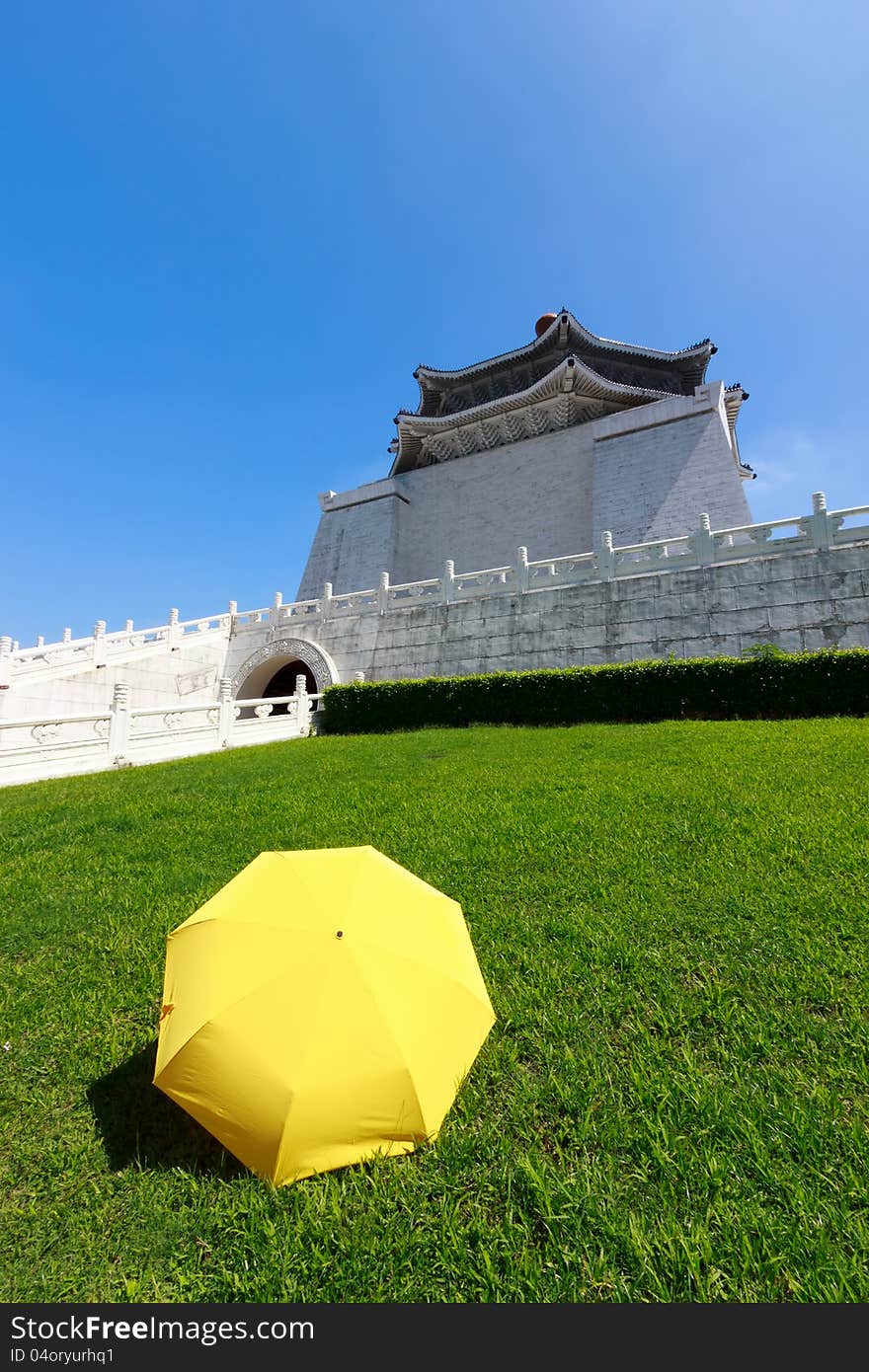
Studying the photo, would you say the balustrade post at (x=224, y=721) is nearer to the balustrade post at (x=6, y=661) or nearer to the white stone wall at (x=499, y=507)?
the balustrade post at (x=6, y=661)

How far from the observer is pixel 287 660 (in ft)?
60.8

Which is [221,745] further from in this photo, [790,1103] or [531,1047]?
[790,1103]

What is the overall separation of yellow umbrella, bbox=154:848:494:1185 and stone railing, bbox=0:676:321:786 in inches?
332

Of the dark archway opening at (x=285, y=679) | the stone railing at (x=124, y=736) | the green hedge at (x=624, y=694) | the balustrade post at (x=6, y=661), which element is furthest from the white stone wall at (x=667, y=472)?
the balustrade post at (x=6, y=661)

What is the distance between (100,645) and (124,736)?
804cm

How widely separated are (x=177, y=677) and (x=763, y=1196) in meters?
18.7

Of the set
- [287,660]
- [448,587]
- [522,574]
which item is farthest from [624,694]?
[287,660]

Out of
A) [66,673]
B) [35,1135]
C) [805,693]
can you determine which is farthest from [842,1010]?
[66,673]

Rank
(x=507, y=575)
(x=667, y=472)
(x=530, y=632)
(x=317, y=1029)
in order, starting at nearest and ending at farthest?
(x=317, y=1029)
(x=530, y=632)
(x=507, y=575)
(x=667, y=472)

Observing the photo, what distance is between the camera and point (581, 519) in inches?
787

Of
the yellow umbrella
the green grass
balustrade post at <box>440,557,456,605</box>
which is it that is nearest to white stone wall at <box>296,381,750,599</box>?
balustrade post at <box>440,557,456,605</box>

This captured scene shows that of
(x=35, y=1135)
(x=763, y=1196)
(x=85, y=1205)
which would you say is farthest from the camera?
(x=35, y=1135)

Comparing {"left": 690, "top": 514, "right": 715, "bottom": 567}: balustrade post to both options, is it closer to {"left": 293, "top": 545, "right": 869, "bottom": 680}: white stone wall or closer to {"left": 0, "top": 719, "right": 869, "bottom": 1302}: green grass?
{"left": 293, "top": 545, "right": 869, "bottom": 680}: white stone wall

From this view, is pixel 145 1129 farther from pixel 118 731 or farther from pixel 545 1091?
pixel 118 731
